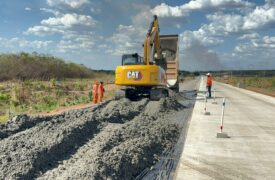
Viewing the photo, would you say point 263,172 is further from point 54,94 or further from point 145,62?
point 54,94

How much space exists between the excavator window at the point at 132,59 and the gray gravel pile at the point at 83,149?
9.13m

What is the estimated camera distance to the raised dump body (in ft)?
107

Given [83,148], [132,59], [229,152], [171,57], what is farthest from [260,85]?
[83,148]

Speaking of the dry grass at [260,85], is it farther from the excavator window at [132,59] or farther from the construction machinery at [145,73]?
the excavator window at [132,59]

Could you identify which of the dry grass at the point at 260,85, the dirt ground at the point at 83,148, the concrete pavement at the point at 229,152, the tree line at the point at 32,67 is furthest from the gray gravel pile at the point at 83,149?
the tree line at the point at 32,67

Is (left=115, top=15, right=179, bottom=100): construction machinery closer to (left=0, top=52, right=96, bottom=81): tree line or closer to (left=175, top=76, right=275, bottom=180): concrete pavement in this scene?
(left=175, top=76, right=275, bottom=180): concrete pavement

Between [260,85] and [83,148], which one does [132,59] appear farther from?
[260,85]

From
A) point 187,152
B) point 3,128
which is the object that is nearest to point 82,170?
point 187,152

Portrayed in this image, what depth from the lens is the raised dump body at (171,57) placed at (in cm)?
3269

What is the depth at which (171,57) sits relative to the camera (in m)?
33.2

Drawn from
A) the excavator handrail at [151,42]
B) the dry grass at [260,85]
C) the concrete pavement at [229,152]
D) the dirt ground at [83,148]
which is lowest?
the dry grass at [260,85]

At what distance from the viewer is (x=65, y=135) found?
33.0 feet

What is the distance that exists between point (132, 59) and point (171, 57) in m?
10.9

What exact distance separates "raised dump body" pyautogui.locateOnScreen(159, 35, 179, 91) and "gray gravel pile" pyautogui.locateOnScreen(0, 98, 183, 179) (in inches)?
748
